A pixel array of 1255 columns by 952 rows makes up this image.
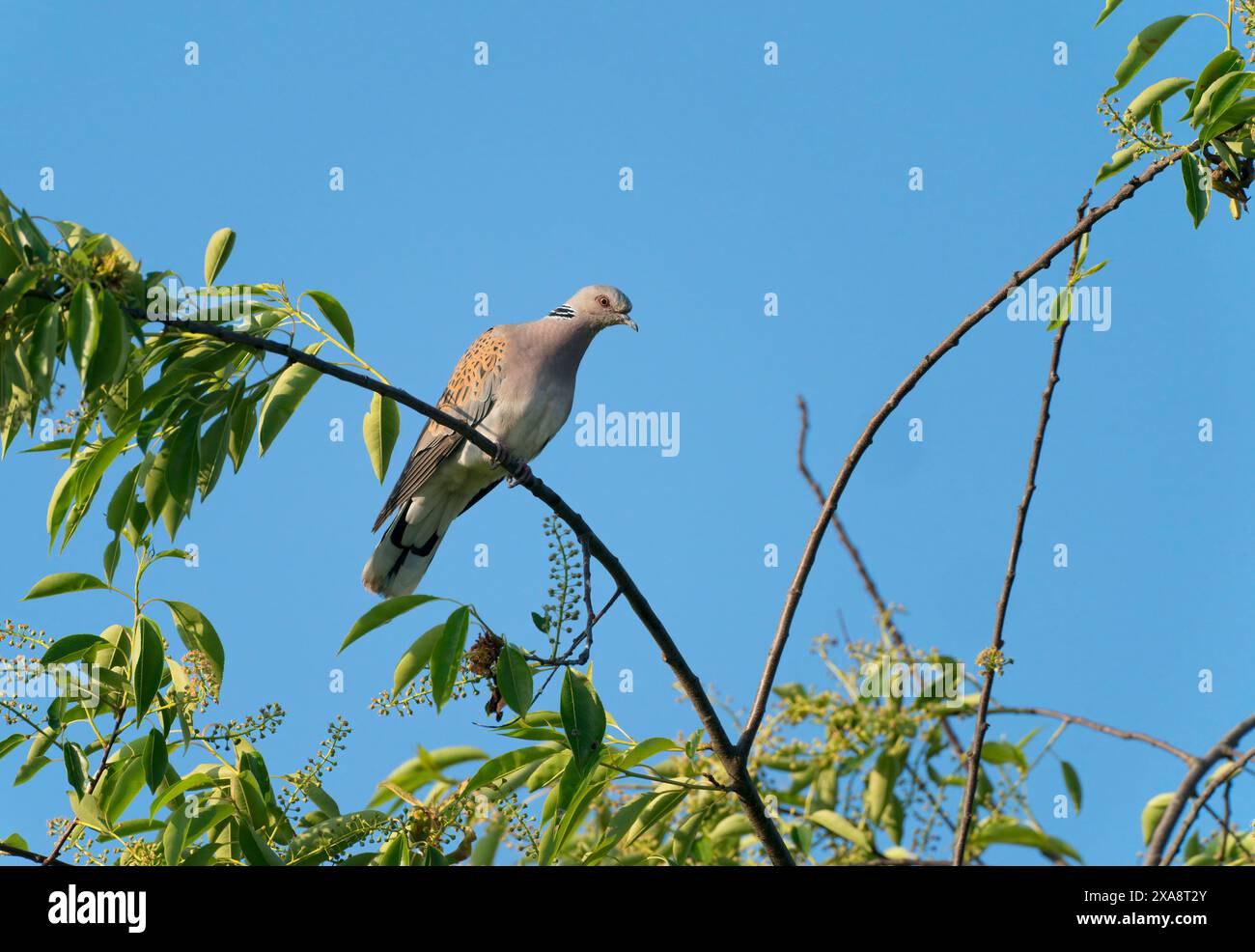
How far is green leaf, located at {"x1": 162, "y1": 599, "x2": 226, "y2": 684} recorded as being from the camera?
10.2ft

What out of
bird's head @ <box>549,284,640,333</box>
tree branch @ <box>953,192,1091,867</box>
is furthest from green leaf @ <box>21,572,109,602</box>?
bird's head @ <box>549,284,640,333</box>

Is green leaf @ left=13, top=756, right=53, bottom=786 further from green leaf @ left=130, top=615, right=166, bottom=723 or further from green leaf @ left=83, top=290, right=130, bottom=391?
green leaf @ left=83, top=290, right=130, bottom=391

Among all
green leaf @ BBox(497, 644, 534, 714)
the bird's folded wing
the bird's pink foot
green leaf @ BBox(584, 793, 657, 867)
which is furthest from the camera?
the bird's folded wing

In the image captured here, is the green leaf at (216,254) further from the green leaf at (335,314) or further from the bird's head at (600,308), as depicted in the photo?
the bird's head at (600,308)

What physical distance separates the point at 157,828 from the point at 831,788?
172cm

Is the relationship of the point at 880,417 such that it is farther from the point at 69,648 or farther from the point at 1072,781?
the point at 69,648

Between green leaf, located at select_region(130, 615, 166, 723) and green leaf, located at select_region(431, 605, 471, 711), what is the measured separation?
582 millimetres

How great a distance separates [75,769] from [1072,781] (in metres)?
2.55

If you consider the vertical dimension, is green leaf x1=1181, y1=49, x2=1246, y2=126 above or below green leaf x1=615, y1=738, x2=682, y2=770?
above

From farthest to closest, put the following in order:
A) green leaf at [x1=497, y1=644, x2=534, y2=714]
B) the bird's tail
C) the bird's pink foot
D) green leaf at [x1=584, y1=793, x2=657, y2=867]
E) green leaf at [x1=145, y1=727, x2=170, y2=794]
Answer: the bird's tail → the bird's pink foot → green leaf at [x1=584, y1=793, x2=657, y2=867] → green leaf at [x1=145, y1=727, x2=170, y2=794] → green leaf at [x1=497, y1=644, x2=534, y2=714]

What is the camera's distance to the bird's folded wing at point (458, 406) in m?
5.65
